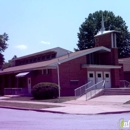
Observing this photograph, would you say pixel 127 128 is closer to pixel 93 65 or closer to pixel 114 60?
pixel 93 65

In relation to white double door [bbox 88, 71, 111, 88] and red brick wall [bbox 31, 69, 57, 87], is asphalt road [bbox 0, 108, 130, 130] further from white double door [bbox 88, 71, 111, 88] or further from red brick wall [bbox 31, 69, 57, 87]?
white double door [bbox 88, 71, 111, 88]

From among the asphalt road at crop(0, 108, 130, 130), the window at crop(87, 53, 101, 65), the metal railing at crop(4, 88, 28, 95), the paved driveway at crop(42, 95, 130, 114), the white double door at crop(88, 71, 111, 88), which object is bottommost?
the paved driveway at crop(42, 95, 130, 114)

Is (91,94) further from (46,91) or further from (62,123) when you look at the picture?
(62,123)

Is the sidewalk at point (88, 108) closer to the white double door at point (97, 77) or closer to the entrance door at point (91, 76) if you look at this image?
the entrance door at point (91, 76)

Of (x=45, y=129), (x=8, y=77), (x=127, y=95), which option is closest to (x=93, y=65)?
(x=127, y=95)

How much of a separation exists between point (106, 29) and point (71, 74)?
32.1 m

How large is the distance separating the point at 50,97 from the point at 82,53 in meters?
7.88

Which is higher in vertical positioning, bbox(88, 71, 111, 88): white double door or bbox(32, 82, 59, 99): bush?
bbox(88, 71, 111, 88): white double door

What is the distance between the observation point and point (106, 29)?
6334cm

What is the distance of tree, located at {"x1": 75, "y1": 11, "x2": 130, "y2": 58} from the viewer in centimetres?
6272

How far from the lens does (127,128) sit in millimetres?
10539

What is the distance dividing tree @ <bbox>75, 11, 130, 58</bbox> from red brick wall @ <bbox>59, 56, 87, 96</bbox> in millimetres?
28645

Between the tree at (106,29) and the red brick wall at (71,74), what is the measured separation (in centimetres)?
2865

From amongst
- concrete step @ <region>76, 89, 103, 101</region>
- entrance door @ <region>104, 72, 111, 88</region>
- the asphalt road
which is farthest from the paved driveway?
entrance door @ <region>104, 72, 111, 88</region>
